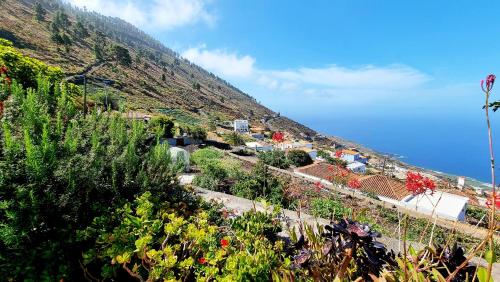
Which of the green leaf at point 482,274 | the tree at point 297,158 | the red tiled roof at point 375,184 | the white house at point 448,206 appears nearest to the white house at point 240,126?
the tree at point 297,158

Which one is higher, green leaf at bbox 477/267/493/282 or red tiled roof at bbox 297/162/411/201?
green leaf at bbox 477/267/493/282

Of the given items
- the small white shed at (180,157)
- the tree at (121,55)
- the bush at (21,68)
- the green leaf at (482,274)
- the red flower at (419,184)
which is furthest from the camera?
the tree at (121,55)

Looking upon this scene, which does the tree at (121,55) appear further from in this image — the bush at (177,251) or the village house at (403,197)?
the bush at (177,251)

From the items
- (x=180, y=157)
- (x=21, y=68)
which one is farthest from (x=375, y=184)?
(x=21, y=68)

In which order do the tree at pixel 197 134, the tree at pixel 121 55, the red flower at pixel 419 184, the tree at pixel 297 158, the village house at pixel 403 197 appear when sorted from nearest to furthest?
the red flower at pixel 419 184, the village house at pixel 403 197, the tree at pixel 197 134, the tree at pixel 297 158, the tree at pixel 121 55

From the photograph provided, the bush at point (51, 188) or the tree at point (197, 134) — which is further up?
the bush at point (51, 188)

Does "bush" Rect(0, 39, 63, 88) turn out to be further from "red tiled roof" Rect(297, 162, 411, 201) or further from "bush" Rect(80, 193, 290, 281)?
"red tiled roof" Rect(297, 162, 411, 201)

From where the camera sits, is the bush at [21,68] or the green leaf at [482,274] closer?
the green leaf at [482,274]

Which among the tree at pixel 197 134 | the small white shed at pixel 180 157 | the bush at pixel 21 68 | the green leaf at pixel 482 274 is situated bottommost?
the tree at pixel 197 134

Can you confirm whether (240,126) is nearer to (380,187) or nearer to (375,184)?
(375,184)

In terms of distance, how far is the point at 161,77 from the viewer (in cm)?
9588

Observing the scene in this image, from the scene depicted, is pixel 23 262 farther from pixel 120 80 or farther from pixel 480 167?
pixel 480 167

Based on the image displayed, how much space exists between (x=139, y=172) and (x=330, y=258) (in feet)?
7.86

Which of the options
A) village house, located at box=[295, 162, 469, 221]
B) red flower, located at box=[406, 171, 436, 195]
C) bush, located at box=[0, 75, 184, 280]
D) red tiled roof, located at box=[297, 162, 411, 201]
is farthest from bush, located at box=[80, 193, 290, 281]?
red tiled roof, located at box=[297, 162, 411, 201]
